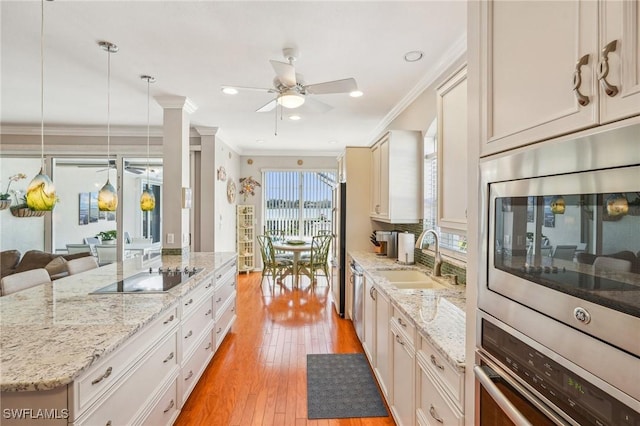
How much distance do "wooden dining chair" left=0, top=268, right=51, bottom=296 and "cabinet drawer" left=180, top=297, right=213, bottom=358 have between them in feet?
4.32

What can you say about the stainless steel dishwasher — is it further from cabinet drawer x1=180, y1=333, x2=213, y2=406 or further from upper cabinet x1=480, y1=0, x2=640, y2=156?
upper cabinet x1=480, y1=0, x2=640, y2=156

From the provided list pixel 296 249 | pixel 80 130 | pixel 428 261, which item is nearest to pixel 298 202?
pixel 296 249

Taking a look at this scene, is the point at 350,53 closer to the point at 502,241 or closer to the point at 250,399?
the point at 502,241

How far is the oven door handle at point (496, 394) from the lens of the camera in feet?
2.61

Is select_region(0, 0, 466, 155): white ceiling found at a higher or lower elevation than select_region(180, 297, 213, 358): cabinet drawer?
higher

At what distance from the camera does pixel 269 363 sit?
2887 mm

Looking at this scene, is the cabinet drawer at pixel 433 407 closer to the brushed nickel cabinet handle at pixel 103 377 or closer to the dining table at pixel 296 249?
the brushed nickel cabinet handle at pixel 103 377

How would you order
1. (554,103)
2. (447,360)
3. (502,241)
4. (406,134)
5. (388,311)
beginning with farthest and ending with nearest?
(406,134) < (388,311) < (447,360) < (502,241) < (554,103)

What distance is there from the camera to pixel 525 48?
826mm

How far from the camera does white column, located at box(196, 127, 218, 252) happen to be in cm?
495

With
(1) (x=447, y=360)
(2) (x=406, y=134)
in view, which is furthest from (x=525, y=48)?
(2) (x=406, y=134)

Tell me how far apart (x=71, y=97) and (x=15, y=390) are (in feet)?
12.1

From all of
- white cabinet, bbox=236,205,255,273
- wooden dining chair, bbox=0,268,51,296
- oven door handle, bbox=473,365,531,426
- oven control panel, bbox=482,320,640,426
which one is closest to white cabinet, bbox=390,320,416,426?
oven door handle, bbox=473,365,531,426

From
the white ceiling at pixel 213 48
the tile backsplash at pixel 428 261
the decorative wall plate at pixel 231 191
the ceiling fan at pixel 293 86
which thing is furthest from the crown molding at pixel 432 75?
the decorative wall plate at pixel 231 191
